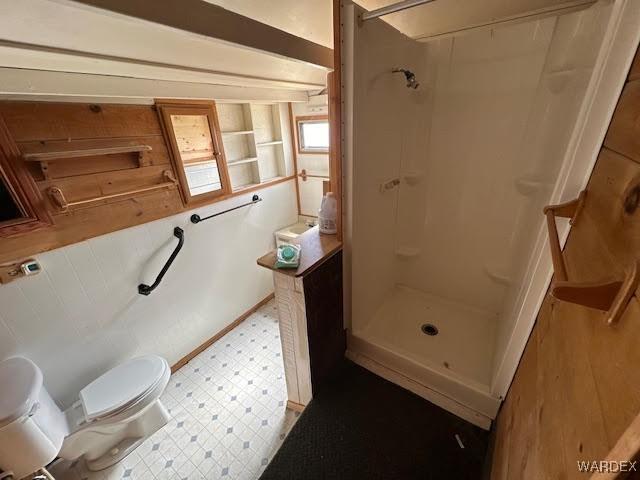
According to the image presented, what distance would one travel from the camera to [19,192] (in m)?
1.13

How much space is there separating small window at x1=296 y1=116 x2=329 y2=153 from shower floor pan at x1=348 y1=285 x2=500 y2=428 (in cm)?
161

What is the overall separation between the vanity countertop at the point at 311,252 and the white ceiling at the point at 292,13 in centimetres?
105

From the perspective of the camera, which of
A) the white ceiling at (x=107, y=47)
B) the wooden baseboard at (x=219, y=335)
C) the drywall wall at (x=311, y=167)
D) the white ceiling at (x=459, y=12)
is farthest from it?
the drywall wall at (x=311, y=167)

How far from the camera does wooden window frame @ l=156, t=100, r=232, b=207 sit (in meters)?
1.57

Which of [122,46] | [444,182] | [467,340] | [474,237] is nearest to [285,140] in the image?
[444,182]

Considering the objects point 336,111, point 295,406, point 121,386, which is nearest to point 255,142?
point 336,111

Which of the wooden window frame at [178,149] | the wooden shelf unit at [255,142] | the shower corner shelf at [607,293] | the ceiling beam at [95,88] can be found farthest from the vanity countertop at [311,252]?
the wooden shelf unit at [255,142]

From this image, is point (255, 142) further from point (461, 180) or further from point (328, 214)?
point (461, 180)

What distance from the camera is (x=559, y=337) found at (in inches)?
25.2

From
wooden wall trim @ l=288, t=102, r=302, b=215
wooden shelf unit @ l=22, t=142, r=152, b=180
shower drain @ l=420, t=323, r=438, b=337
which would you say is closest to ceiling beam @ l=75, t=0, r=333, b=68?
wooden shelf unit @ l=22, t=142, r=152, b=180

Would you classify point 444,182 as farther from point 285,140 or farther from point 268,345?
point 268,345

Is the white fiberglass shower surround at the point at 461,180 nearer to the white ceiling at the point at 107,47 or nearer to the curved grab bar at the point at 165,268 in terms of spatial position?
the white ceiling at the point at 107,47

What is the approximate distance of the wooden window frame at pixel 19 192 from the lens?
1.07m

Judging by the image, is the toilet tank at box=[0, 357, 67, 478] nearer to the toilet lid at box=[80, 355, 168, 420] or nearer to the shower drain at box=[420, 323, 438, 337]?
Answer: the toilet lid at box=[80, 355, 168, 420]
